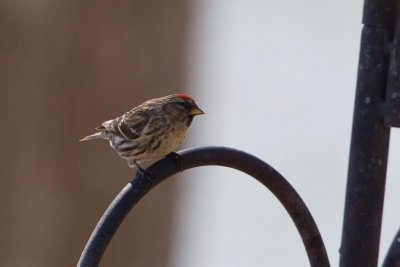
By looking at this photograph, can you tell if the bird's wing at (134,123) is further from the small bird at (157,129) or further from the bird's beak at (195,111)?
the bird's beak at (195,111)

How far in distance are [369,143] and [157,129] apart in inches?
60.1

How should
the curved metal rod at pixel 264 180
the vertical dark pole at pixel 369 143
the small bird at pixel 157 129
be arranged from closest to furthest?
the vertical dark pole at pixel 369 143, the curved metal rod at pixel 264 180, the small bird at pixel 157 129

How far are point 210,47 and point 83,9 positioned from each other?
5.54 feet

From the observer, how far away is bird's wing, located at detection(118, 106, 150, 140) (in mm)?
3621

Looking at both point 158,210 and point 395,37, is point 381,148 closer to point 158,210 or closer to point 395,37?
point 395,37

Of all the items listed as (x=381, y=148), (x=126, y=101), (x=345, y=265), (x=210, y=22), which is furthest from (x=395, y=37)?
(x=210, y=22)

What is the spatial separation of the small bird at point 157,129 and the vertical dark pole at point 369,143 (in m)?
1.36

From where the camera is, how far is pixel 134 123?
369 cm

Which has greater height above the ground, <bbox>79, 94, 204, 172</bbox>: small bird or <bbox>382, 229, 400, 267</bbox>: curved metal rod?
<bbox>79, 94, 204, 172</bbox>: small bird

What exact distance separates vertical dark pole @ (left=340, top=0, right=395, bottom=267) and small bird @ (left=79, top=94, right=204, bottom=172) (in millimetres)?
1357

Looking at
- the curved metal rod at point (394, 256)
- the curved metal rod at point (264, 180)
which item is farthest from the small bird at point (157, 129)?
the curved metal rod at point (394, 256)

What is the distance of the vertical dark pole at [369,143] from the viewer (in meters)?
2.07

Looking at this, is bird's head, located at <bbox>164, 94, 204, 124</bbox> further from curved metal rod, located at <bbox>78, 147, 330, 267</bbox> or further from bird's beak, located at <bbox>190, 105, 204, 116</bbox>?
curved metal rod, located at <bbox>78, 147, 330, 267</bbox>

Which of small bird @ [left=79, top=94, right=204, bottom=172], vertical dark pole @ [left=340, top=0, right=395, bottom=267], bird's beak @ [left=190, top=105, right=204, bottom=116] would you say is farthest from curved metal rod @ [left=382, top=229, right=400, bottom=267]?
bird's beak @ [left=190, top=105, right=204, bottom=116]
